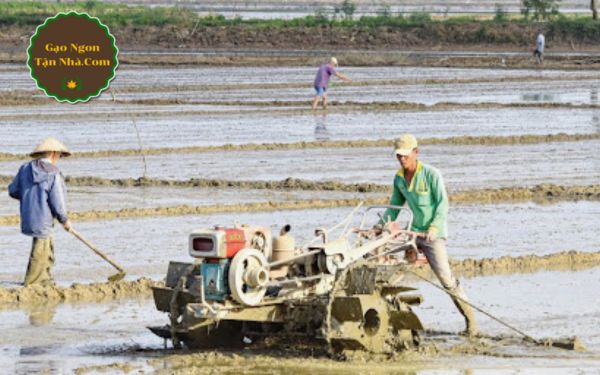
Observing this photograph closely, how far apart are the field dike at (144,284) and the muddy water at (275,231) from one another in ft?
1.63

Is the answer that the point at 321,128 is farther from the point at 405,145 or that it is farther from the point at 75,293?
the point at 405,145

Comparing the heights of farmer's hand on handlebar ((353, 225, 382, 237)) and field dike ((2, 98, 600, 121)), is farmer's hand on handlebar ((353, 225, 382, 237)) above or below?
below

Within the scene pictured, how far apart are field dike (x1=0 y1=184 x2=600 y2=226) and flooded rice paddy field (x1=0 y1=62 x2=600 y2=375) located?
0.28ft

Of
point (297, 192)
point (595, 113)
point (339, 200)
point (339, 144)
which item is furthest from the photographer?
point (595, 113)

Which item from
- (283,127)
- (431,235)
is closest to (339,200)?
(431,235)

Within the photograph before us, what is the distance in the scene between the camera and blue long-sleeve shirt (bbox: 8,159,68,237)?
11.9 m

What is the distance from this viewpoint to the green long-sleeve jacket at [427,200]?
1006cm

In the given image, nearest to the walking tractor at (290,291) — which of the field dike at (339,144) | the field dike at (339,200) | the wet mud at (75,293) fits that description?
the wet mud at (75,293)

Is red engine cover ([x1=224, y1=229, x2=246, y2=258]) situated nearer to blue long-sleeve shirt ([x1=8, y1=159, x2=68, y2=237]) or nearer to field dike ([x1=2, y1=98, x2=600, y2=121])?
blue long-sleeve shirt ([x1=8, y1=159, x2=68, y2=237])

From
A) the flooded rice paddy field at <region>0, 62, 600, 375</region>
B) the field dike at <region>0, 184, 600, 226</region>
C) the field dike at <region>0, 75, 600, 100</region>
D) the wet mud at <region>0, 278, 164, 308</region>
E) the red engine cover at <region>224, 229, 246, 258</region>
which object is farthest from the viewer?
the field dike at <region>0, 75, 600, 100</region>

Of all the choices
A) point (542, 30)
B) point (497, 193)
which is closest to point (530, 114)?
point (497, 193)

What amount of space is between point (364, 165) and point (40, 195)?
32.8ft

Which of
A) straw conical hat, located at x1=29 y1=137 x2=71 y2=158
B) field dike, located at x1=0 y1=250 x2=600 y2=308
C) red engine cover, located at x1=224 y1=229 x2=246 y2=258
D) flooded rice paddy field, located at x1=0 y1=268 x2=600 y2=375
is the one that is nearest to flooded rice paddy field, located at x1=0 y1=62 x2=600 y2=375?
flooded rice paddy field, located at x1=0 y1=268 x2=600 y2=375

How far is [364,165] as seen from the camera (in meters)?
21.4
